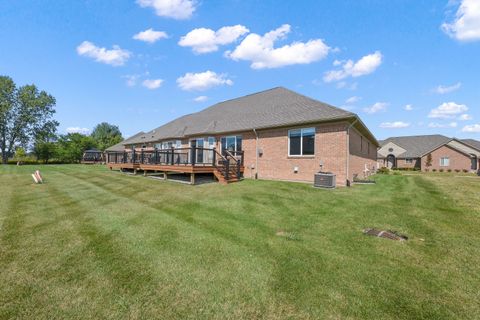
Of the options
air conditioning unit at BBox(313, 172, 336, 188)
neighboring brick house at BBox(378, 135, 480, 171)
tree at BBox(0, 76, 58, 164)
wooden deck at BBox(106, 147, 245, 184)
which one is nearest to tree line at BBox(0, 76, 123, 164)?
tree at BBox(0, 76, 58, 164)

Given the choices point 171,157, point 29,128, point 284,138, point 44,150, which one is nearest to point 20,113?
point 29,128

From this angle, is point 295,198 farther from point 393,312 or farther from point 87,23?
point 87,23

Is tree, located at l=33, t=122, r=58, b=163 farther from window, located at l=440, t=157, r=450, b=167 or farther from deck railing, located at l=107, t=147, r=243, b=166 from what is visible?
window, located at l=440, t=157, r=450, b=167

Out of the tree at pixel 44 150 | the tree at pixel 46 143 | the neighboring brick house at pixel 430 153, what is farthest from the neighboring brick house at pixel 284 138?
the tree at pixel 46 143

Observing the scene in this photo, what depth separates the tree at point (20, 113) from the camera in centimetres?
4119

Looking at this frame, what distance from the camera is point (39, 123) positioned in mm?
46438

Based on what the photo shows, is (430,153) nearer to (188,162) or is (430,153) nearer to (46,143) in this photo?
(188,162)

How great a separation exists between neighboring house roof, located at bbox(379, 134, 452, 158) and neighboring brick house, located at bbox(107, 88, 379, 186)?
2896 cm

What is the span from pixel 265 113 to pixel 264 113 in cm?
11

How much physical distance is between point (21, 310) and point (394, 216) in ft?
26.3

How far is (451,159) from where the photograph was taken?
115ft

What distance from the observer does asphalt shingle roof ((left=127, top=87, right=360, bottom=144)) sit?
482 inches

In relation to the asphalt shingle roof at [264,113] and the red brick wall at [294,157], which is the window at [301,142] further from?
the asphalt shingle roof at [264,113]

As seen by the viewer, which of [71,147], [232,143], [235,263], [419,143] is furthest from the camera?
[71,147]
